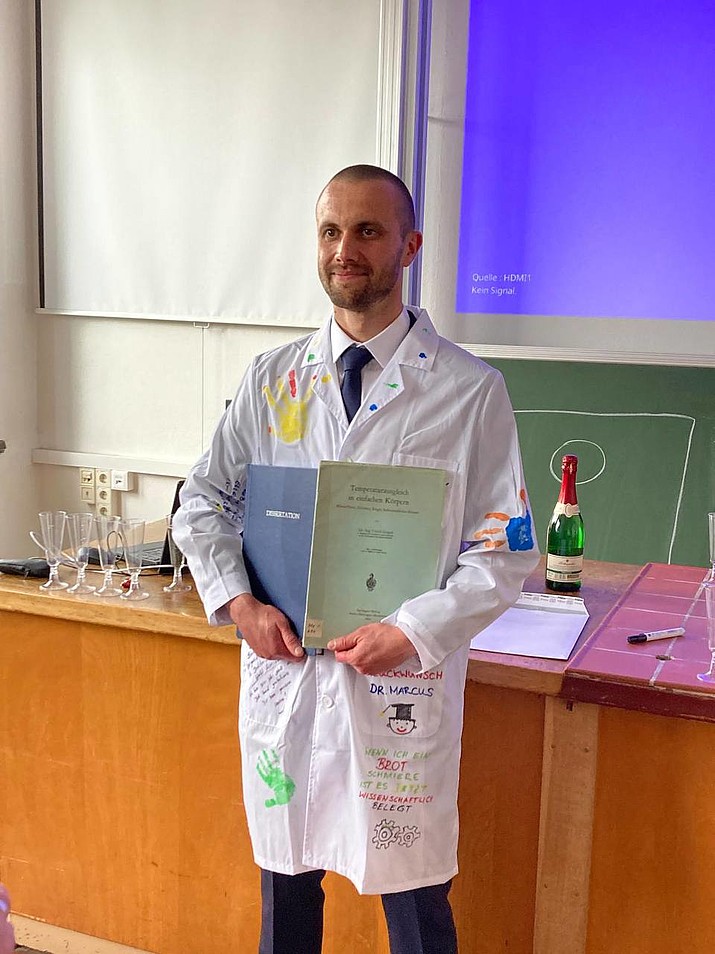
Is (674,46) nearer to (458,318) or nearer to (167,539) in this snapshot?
(458,318)

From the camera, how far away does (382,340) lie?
1568mm

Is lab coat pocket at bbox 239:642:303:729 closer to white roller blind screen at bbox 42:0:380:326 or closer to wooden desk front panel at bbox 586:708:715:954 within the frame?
wooden desk front panel at bbox 586:708:715:954

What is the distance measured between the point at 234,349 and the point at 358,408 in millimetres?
2180

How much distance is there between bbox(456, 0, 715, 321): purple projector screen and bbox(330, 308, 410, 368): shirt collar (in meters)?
1.76

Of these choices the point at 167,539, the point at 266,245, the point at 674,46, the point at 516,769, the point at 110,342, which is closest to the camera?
the point at 516,769

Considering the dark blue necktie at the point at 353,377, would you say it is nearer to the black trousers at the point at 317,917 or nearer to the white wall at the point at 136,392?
the black trousers at the point at 317,917

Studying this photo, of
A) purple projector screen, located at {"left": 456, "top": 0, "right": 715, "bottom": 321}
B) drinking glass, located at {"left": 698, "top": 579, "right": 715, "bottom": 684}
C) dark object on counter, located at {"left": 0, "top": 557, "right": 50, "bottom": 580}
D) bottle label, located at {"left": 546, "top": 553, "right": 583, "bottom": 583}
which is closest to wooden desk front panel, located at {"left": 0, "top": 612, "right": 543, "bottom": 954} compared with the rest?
dark object on counter, located at {"left": 0, "top": 557, "right": 50, "bottom": 580}

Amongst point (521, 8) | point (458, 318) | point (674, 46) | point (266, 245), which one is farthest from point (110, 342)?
point (674, 46)

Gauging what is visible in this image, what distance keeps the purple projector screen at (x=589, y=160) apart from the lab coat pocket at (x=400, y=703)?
1980mm

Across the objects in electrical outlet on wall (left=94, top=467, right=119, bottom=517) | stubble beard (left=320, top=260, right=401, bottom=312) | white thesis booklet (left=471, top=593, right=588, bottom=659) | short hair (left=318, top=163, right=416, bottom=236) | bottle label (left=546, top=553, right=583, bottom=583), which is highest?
short hair (left=318, top=163, right=416, bottom=236)

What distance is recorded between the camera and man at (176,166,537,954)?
1492mm

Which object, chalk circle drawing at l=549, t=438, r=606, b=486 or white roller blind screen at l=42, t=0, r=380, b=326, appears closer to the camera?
chalk circle drawing at l=549, t=438, r=606, b=486

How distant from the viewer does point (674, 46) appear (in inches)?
119

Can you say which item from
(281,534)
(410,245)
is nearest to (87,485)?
(281,534)
